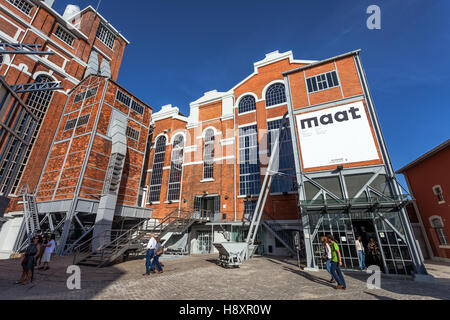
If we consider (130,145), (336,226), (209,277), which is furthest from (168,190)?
(336,226)

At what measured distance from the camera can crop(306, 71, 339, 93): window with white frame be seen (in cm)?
1328

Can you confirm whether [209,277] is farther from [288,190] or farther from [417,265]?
[288,190]

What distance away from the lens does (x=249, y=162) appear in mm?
21641

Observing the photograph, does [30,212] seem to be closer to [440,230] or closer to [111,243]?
[111,243]

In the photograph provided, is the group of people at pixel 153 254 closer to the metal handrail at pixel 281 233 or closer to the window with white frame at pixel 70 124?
the metal handrail at pixel 281 233

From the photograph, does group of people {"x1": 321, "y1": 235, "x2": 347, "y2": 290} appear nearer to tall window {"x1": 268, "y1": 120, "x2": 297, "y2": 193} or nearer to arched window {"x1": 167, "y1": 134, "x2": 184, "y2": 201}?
tall window {"x1": 268, "y1": 120, "x2": 297, "y2": 193}

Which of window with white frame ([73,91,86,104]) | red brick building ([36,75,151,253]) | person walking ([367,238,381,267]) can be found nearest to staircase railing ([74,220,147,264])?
red brick building ([36,75,151,253])

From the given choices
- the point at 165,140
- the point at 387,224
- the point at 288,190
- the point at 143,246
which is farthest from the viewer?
the point at 165,140

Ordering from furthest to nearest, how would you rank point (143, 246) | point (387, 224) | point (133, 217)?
point (133, 217) → point (143, 246) → point (387, 224)

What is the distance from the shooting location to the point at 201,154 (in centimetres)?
2470

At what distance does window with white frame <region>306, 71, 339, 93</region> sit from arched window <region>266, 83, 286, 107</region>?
8.04 m

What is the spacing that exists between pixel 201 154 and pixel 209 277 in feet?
56.6

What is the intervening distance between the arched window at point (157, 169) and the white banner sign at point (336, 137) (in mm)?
19611
